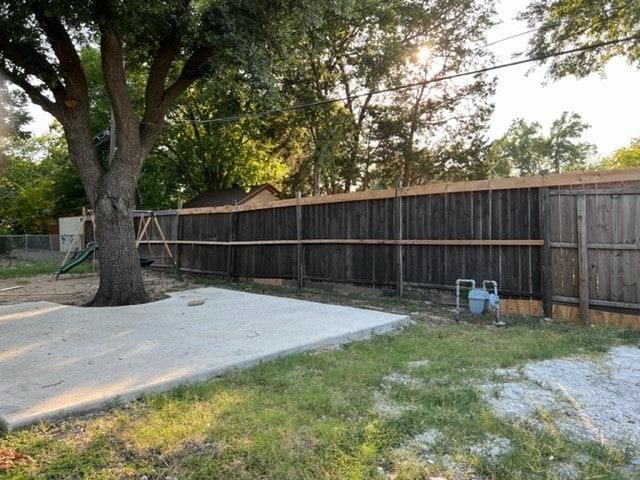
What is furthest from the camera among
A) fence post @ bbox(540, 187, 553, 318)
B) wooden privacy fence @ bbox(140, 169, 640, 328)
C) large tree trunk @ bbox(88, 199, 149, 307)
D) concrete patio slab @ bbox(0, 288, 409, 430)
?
large tree trunk @ bbox(88, 199, 149, 307)

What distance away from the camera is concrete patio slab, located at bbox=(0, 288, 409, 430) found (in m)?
2.89

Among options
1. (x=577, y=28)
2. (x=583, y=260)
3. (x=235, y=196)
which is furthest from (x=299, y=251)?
(x=235, y=196)

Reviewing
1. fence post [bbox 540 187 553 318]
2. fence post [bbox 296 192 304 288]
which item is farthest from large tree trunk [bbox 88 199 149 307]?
fence post [bbox 540 187 553 318]

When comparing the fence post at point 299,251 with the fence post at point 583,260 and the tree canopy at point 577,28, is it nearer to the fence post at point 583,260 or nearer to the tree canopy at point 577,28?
the fence post at point 583,260

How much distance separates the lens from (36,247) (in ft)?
56.2

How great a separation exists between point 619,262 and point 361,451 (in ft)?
14.0

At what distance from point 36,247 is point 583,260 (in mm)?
18989

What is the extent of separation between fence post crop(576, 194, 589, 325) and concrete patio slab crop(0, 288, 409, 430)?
6.98ft

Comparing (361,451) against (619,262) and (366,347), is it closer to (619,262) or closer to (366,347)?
(366,347)

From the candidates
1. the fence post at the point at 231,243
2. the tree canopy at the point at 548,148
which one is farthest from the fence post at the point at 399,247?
the tree canopy at the point at 548,148

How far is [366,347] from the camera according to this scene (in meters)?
4.11

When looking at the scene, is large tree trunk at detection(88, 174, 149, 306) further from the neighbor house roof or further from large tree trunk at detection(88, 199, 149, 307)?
the neighbor house roof

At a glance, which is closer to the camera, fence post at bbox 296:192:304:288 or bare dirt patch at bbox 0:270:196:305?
bare dirt patch at bbox 0:270:196:305

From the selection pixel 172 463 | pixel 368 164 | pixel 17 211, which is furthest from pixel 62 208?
pixel 172 463
